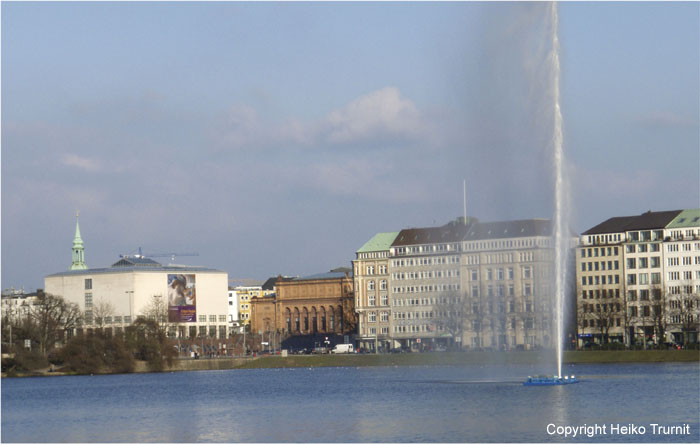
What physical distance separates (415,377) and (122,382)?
2635cm

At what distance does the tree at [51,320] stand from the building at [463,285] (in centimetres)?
4473

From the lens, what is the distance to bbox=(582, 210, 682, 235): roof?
14462 centimetres

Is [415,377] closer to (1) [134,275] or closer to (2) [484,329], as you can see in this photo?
(2) [484,329]

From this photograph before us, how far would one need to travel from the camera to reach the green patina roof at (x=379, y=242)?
7549 inches

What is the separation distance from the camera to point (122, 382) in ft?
350

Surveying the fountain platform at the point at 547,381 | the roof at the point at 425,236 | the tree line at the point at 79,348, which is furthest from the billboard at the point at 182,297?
the fountain platform at the point at 547,381

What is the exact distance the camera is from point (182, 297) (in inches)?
7790

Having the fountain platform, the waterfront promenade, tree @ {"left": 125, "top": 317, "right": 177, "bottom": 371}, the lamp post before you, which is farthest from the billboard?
the fountain platform

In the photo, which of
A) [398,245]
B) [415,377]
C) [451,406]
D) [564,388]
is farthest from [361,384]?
[398,245]

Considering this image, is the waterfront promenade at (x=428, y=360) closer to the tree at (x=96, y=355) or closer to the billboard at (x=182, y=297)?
the tree at (x=96, y=355)

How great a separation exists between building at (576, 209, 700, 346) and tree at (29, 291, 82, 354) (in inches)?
2266

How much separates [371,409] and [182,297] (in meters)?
136

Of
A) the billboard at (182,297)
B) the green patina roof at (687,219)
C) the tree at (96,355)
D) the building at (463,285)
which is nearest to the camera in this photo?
the building at (463,285)

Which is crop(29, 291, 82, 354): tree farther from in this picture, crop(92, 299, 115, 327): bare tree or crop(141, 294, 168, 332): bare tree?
crop(92, 299, 115, 327): bare tree
